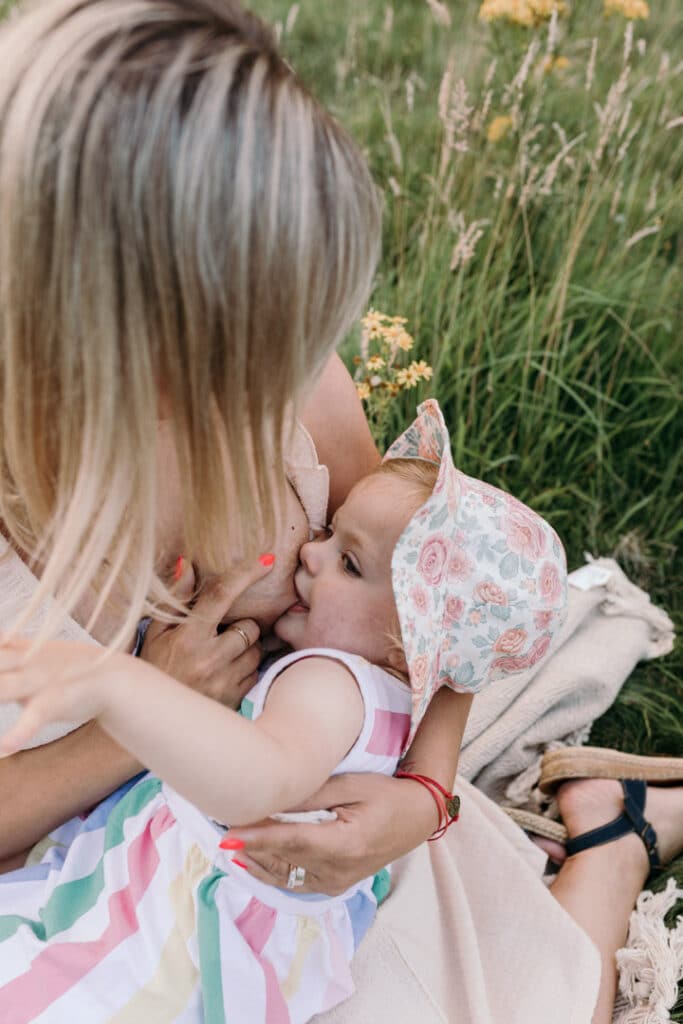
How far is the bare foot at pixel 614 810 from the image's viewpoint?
1.94 meters

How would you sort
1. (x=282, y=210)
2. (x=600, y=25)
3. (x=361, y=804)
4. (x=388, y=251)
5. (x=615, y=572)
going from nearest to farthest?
(x=282, y=210), (x=361, y=804), (x=615, y=572), (x=388, y=251), (x=600, y=25)

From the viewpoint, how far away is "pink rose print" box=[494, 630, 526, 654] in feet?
4.68

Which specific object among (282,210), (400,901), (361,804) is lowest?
(400,901)

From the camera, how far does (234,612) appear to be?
4.75 ft

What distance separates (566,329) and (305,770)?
186 centimetres

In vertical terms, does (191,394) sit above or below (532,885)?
above

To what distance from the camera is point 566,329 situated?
2.67 metres

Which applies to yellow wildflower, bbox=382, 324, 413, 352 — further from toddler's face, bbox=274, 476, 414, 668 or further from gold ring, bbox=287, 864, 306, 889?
gold ring, bbox=287, 864, 306, 889

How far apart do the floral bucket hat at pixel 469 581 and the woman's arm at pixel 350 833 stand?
0.11 metres

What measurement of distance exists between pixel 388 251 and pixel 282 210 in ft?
6.77

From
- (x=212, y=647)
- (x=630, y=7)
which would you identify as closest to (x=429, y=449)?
(x=212, y=647)

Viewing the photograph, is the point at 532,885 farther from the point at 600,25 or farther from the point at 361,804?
the point at 600,25

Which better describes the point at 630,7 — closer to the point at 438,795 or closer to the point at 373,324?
the point at 373,324

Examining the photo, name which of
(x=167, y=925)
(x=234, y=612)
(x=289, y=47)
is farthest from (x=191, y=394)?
(x=289, y=47)
